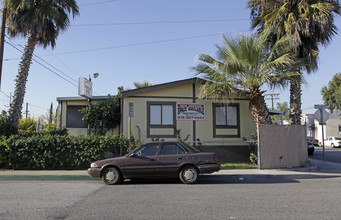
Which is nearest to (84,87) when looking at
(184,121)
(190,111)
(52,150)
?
(52,150)

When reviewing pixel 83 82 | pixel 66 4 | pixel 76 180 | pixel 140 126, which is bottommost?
pixel 76 180

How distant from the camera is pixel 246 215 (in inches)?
212

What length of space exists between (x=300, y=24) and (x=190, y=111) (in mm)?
6672

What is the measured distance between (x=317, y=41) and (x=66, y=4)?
12.8 meters

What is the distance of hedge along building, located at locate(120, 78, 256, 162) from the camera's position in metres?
14.4

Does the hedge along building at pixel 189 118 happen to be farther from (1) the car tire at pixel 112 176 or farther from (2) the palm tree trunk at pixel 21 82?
(1) the car tire at pixel 112 176

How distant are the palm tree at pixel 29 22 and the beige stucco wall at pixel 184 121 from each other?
16.6 ft

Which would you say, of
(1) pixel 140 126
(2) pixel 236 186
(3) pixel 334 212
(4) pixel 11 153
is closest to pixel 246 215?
(3) pixel 334 212

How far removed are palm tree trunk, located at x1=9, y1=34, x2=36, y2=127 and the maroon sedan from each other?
265 inches

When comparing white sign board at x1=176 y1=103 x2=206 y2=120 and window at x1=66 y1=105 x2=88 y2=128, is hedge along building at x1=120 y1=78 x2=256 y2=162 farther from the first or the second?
window at x1=66 y1=105 x2=88 y2=128

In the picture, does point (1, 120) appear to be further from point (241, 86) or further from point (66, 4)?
point (241, 86)

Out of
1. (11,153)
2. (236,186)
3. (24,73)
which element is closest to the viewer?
(236,186)

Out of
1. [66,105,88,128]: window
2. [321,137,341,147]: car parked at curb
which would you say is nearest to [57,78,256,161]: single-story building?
[66,105,88,128]: window

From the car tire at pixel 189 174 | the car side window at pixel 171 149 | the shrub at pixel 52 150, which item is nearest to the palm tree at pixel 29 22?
the shrub at pixel 52 150
